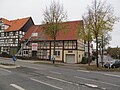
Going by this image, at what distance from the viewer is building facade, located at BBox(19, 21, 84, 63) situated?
1934 inches

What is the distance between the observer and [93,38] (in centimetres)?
3306

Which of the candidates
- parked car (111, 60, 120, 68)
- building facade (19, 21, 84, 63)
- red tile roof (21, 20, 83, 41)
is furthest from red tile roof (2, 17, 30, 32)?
parked car (111, 60, 120, 68)

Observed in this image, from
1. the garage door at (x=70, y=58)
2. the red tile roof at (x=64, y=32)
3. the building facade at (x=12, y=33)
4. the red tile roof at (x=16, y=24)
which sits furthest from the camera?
the red tile roof at (x=16, y=24)

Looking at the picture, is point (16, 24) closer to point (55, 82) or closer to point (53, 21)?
point (53, 21)

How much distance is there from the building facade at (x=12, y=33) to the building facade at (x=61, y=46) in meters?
4.35

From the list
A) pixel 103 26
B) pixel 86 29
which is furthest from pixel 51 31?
pixel 103 26

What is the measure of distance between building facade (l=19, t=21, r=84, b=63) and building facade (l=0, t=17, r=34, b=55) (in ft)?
14.3

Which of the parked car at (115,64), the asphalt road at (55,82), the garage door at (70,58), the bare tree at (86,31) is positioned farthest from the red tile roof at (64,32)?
the asphalt road at (55,82)

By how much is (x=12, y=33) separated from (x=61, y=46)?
63.6ft

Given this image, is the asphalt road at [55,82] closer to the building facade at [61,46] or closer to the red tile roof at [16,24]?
the building facade at [61,46]

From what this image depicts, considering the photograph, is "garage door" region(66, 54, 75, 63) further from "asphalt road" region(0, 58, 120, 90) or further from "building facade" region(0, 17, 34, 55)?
"asphalt road" region(0, 58, 120, 90)

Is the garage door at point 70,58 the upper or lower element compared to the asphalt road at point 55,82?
A: upper

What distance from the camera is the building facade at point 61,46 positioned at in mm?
49134

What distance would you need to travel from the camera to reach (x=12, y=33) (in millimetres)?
63656
